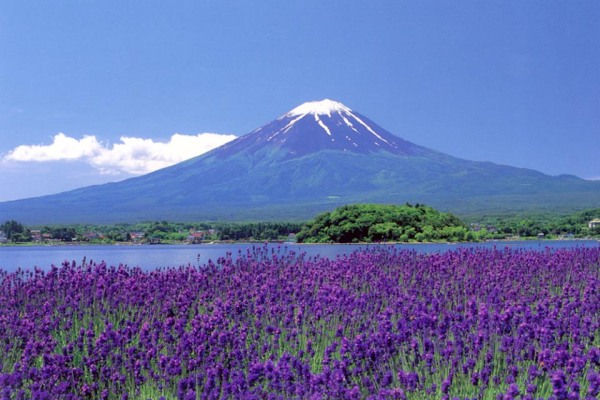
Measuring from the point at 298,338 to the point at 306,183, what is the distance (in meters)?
148

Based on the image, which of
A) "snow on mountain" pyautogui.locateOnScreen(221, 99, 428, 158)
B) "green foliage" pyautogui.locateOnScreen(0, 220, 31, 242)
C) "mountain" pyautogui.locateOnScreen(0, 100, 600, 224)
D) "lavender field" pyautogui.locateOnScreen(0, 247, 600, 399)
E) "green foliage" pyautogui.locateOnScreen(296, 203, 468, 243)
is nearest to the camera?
"lavender field" pyautogui.locateOnScreen(0, 247, 600, 399)

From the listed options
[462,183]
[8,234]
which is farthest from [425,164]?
[8,234]

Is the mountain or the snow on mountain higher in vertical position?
the snow on mountain

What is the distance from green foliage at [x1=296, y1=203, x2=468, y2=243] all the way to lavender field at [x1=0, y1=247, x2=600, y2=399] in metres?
20.5

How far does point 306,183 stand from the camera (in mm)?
155375

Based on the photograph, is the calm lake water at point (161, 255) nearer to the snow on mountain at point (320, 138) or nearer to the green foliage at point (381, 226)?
the green foliage at point (381, 226)

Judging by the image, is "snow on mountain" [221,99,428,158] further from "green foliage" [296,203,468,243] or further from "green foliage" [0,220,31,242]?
"green foliage" [296,203,468,243]

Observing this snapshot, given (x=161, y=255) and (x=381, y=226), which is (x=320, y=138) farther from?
(x=161, y=255)

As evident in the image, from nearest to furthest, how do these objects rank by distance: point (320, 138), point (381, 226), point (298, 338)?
point (298, 338) → point (381, 226) → point (320, 138)

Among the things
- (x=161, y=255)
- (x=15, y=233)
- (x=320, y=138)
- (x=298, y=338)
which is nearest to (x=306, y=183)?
(x=320, y=138)

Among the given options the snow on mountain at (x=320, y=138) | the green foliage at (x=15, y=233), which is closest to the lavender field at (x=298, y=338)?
the green foliage at (x=15, y=233)

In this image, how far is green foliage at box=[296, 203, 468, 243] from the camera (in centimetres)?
3095

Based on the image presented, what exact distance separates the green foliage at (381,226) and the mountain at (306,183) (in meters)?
69.4

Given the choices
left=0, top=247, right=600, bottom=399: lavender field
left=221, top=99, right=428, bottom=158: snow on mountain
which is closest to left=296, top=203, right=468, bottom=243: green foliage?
left=0, top=247, right=600, bottom=399: lavender field
